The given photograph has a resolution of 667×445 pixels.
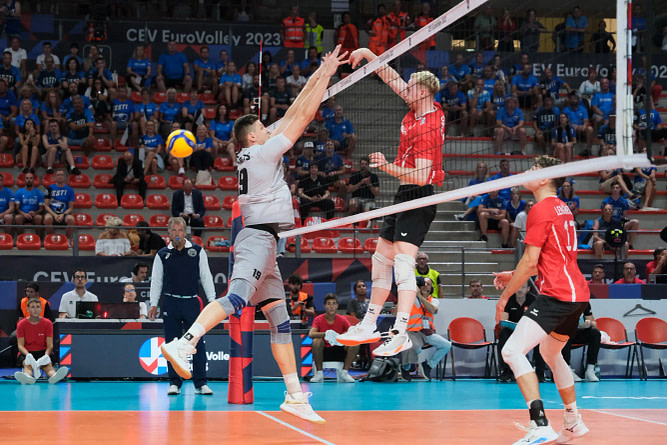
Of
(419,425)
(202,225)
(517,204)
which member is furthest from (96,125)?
(419,425)

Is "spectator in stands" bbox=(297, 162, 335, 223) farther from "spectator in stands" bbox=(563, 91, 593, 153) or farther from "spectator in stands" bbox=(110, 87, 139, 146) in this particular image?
"spectator in stands" bbox=(563, 91, 593, 153)

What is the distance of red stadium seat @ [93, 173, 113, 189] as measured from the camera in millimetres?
20938

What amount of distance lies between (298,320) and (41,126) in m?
9.93

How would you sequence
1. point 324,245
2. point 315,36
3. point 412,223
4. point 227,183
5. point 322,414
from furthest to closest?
point 315,36 < point 227,183 < point 324,245 < point 322,414 < point 412,223

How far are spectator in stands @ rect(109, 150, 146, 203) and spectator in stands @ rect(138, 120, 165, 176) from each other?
17.0 inches

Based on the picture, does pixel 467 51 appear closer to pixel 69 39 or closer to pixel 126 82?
pixel 126 82

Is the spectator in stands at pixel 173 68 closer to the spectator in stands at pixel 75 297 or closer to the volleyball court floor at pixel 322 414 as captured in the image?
the spectator in stands at pixel 75 297

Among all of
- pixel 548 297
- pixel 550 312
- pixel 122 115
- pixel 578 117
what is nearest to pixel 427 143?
pixel 548 297

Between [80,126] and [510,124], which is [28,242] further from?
[510,124]

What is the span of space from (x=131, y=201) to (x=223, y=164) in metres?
2.61

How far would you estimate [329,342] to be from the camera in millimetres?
15430

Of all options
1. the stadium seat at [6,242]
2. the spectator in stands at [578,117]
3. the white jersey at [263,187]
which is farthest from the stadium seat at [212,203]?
the white jersey at [263,187]

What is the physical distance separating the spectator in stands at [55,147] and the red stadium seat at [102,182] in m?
0.47

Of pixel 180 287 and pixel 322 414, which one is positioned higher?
pixel 180 287
